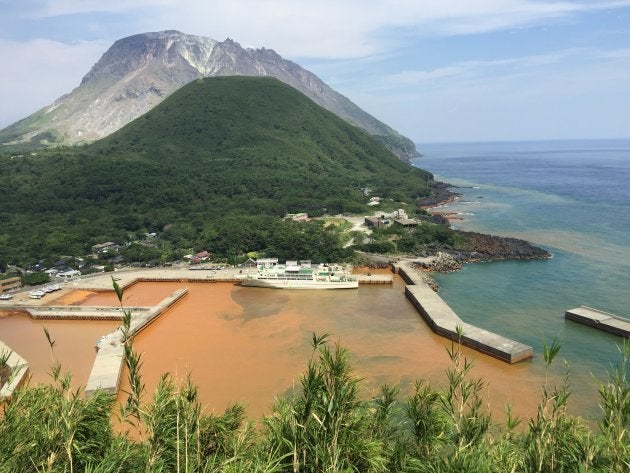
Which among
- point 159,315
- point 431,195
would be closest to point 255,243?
point 159,315

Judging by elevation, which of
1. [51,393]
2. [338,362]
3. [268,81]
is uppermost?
[268,81]

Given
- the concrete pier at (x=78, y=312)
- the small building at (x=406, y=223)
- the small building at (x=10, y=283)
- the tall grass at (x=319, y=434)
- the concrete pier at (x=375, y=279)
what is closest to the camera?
the tall grass at (x=319, y=434)

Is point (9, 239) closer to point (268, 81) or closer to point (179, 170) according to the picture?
point (179, 170)

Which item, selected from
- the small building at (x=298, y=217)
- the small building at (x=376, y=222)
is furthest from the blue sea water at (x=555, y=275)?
the small building at (x=298, y=217)

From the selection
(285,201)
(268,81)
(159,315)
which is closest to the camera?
(159,315)

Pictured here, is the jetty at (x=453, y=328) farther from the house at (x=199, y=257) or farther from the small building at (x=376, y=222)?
the house at (x=199, y=257)

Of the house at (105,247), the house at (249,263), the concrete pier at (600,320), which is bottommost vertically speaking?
the house at (105,247)

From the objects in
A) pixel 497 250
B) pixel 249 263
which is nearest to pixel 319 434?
pixel 249 263

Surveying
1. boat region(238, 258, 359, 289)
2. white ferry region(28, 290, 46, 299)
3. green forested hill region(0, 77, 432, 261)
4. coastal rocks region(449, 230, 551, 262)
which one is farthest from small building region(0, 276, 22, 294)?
coastal rocks region(449, 230, 551, 262)
